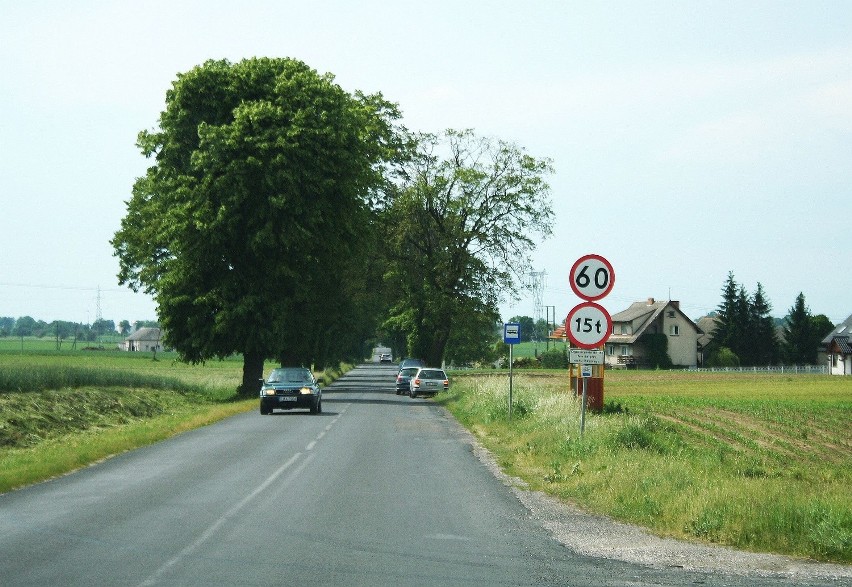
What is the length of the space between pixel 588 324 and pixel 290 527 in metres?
7.45

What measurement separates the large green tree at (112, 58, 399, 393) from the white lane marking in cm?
2737

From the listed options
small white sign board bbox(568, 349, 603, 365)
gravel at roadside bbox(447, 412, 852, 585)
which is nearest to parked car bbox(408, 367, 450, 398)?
small white sign board bbox(568, 349, 603, 365)

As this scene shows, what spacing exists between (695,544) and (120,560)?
5642mm

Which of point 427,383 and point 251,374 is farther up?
point 251,374

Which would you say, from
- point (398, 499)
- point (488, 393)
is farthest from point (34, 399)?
point (398, 499)

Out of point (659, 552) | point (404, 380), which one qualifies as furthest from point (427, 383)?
point (659, 552)

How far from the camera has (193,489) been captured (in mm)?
15031

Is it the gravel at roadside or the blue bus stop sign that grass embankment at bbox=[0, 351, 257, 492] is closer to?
the gravel at roadside

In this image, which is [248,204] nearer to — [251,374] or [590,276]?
[251,374]

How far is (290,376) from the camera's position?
3641 cm

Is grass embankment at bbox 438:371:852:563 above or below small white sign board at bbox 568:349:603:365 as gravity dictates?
below

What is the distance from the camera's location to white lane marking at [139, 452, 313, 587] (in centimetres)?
874

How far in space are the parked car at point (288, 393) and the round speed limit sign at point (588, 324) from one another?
19.4 metres

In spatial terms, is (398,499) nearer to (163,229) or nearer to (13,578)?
(13,578)
